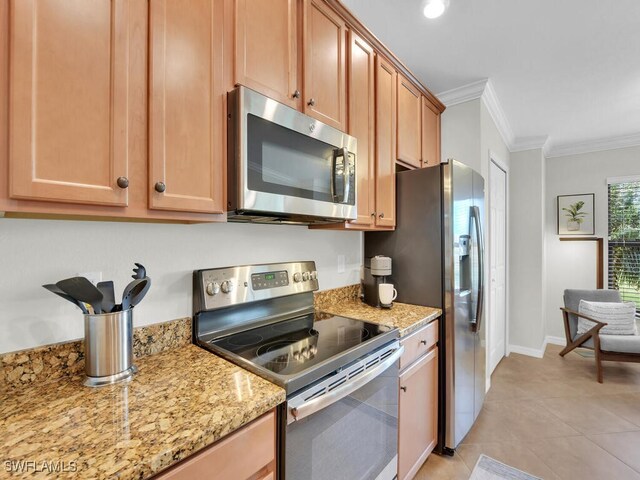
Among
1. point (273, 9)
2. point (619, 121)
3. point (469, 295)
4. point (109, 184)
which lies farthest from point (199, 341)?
point (619, 121)

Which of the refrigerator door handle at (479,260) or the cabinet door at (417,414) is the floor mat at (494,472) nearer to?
the cabinet door at (417,414)

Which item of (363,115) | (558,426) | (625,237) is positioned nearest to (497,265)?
(558,426)

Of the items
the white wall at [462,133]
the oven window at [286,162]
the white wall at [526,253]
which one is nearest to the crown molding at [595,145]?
the white wall at [526,253]

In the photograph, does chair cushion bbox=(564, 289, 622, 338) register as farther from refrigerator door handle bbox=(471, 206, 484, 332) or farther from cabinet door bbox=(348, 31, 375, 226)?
cabinet door bbox=(348, 31, 375, 226)

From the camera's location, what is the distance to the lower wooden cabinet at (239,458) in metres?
0.71

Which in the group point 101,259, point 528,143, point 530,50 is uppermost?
point 530,50

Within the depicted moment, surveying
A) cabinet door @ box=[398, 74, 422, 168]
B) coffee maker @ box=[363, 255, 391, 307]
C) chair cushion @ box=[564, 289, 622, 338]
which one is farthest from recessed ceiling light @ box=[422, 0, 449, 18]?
chair cushion @ box=[564, 289, 622, 338]

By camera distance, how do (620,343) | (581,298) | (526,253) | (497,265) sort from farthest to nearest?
(526,253), (581,298), (497,265), (620,343)

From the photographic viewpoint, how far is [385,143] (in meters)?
2.00

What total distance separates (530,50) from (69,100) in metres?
2.67

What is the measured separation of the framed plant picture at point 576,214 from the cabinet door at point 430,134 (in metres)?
2.64

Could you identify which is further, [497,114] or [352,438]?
[497,114]

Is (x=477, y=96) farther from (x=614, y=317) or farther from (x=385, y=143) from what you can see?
(x=614, y=317)

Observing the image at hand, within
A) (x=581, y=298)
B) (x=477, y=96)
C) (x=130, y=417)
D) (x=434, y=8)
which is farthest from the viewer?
(x=581, y=298)
